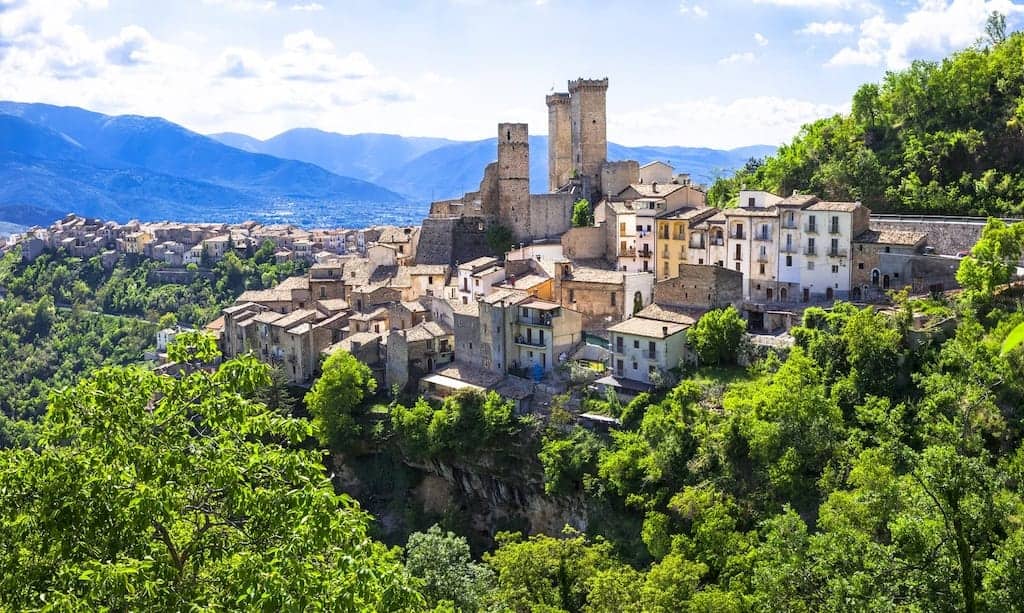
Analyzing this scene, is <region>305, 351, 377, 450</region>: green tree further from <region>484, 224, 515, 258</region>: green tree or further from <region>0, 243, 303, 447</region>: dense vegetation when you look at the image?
<region>0, 243, 303, 447</region>: dense vegetation

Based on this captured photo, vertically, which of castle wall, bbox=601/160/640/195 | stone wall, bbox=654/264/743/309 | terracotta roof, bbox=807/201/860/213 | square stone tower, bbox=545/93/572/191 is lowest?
stone wall, bbox=654/264/743/309

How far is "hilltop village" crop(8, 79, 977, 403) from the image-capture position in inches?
1542

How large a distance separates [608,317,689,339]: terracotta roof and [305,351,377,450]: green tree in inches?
476

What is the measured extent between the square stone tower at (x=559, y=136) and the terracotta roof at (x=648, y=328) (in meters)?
26.3

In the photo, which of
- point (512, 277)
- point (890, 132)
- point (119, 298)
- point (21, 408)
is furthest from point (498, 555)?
point (119, 298)

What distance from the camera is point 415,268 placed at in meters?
52.9

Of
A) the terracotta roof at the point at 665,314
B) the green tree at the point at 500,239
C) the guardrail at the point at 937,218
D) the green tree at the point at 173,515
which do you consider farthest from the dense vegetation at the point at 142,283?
the green tree at the point at 173,515

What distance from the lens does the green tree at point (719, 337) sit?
37219 millimetres

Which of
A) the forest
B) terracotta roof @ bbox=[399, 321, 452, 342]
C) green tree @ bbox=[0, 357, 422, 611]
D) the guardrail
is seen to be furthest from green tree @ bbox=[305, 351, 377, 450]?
green tree @ bbox=[0, 357, 422, 611]

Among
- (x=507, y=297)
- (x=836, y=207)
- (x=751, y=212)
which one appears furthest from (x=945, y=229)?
(x=507, y=297)

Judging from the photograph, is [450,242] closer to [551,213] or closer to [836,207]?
[551,213]

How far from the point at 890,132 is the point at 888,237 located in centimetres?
1539

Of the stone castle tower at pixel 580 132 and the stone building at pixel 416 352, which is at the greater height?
the stone castle tower at pixel 580 132

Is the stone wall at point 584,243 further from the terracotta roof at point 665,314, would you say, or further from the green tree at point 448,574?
the green tree at point 448,574
